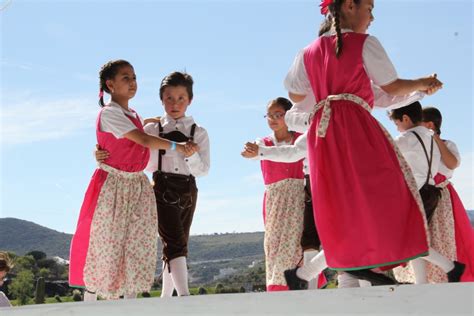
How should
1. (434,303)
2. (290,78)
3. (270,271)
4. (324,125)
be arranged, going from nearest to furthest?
(434,303), (324,125), (290,78), (270,271)

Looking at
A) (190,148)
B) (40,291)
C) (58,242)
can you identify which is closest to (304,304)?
(190,148)

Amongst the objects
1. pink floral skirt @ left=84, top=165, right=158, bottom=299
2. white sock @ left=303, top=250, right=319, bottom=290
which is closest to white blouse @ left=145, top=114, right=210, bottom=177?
pink floral skirt @ left=84, top=165, right=158, bottom=299

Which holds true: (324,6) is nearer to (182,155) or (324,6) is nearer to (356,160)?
(356,160)

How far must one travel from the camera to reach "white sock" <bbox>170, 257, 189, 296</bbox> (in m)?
4.12

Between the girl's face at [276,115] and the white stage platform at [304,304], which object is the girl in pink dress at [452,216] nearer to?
the girl's face at [276,115]

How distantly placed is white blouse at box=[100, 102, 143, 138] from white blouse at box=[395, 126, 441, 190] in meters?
1.62

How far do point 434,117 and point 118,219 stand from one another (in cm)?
242

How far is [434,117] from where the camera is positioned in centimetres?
514

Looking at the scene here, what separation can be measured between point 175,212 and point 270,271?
1345 millimetres

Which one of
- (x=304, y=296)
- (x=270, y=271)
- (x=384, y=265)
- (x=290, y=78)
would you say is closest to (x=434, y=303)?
(x=304, y=296)

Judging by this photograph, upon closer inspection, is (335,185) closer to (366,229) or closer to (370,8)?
(366,229)

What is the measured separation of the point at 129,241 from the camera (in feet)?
13.6

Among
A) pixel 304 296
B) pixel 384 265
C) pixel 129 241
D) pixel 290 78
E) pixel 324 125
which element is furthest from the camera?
pixel 129 241

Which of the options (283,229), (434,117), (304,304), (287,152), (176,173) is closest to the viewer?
(304,304)
